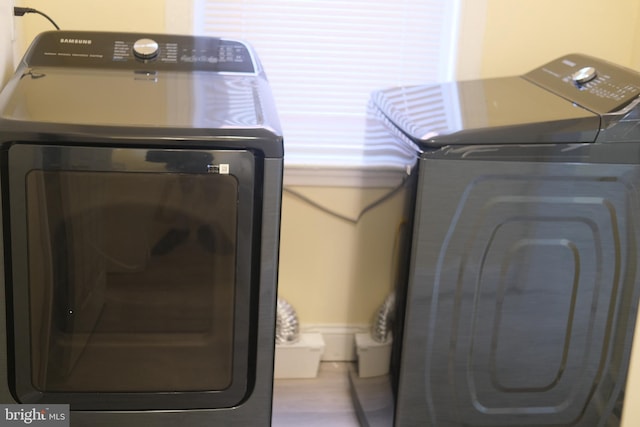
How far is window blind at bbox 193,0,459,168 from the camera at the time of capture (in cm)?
229

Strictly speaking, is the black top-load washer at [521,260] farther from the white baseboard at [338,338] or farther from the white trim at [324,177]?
the white baseboard at [338,338]

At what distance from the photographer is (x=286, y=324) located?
2354mm

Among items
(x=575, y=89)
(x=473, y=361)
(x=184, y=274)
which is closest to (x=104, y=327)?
(x=184, y=274)

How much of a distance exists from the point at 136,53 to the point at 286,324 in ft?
3.17

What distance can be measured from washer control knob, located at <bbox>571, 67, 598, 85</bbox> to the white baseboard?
105cm

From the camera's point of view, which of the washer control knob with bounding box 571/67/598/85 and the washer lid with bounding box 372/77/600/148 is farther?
the washer control knob with bounding box 571/67/598/85

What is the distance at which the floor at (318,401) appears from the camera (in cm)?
217

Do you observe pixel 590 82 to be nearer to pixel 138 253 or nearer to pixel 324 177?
pixel 324 177

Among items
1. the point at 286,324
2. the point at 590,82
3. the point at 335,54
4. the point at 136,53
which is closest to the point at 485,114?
the point at 590,82

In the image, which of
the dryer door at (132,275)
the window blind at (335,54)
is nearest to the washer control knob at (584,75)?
the window blind at (335,54)

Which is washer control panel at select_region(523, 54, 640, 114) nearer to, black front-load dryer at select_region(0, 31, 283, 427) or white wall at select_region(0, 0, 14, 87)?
black front-load dryer at select_region(0, 31, 283, 427)

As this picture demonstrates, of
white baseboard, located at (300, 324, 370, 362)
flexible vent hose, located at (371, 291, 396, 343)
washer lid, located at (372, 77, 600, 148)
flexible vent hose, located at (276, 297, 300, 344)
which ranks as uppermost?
washer lid, located at (372, 77, 600, 148)

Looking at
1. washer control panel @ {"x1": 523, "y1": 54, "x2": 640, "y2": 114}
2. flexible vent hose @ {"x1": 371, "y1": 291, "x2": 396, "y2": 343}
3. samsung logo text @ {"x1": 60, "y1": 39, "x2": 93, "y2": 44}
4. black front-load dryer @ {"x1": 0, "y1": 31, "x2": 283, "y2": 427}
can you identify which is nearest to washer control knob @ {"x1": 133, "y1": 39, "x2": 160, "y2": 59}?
samsung logo text @ {"x1": 60, "y1": 39, "x2": 93, "y2": 44}

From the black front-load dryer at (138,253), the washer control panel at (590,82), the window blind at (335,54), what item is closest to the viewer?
the black front-load dryer at (138,253)
